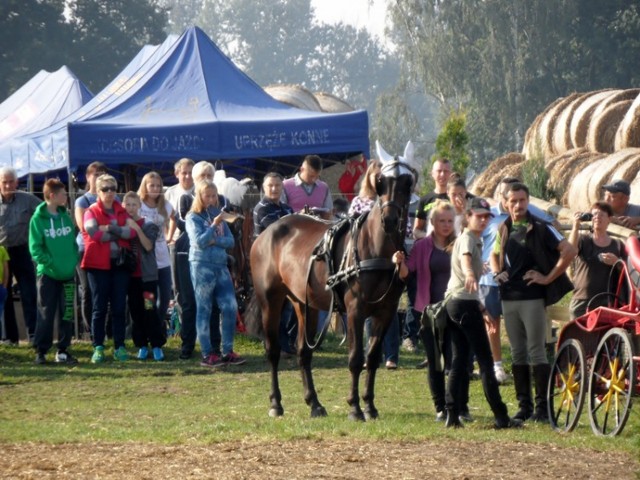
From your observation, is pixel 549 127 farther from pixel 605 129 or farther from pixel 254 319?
pixel 254 319

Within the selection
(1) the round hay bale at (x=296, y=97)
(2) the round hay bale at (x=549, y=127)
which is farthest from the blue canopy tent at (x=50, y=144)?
(2) the round hay bale at (x=549, y=127)

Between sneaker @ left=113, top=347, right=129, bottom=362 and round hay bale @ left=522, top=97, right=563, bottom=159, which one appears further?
round hay bale @ left=522, top=97, right=563, bottom=159

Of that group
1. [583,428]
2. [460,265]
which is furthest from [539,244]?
[583,428]

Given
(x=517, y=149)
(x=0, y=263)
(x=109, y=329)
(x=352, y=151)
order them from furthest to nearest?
(x=517, y=149), (x=352, y=151), (x=109, y=329), (x=0, y=263)

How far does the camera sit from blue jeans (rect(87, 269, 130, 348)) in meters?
14.5

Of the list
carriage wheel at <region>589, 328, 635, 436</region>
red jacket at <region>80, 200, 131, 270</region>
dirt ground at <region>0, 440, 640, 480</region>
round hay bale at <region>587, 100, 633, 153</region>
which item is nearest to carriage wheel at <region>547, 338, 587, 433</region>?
carriage wheel at <region>589, 328, 635, 436</region>

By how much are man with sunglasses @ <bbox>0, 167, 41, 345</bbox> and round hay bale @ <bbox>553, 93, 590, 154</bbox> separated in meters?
15.8

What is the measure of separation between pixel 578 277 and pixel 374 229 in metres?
2.23

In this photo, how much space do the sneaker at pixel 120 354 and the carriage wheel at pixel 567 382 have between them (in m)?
6.05

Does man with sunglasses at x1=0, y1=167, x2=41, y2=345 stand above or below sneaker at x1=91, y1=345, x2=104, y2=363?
above

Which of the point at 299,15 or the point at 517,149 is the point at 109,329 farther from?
the point at 299,15

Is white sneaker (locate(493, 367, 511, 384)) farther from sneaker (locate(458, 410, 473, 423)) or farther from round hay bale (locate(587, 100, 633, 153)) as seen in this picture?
round hay bale (locate(587, 100, 633, 153))

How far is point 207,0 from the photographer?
121 metres

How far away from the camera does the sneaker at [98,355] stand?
14.6 metres
